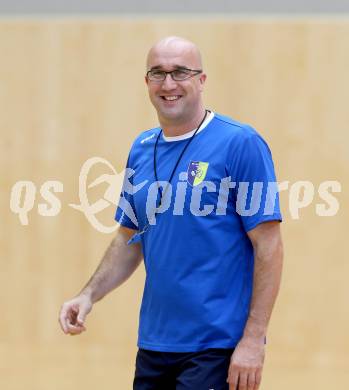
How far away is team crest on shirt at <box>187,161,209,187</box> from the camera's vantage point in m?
2.67

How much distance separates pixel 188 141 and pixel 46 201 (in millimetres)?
2696

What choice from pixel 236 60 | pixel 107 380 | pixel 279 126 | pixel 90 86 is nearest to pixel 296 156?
pixel 279 126

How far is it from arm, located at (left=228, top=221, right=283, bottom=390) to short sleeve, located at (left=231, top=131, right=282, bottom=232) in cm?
3

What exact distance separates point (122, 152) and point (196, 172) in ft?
8.41

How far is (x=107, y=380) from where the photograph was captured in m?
5.01

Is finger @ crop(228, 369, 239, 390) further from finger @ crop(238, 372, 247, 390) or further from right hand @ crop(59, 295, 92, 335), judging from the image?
right hand @ crop(59, 295, 92, 335)

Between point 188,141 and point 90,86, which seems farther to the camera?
point 90,86

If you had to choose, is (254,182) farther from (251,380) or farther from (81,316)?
(81,316)

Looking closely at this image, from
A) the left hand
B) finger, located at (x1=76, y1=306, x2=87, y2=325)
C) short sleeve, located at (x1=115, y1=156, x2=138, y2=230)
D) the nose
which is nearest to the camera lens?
the left hand

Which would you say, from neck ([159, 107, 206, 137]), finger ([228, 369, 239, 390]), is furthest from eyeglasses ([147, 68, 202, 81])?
finger ([228, 369, 239, 390])

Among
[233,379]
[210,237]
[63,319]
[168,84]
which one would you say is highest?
[168,84]

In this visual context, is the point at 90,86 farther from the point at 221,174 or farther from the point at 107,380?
the point at 221,174

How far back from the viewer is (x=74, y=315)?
292 centimetres

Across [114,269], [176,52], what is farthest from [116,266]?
[176,52]
